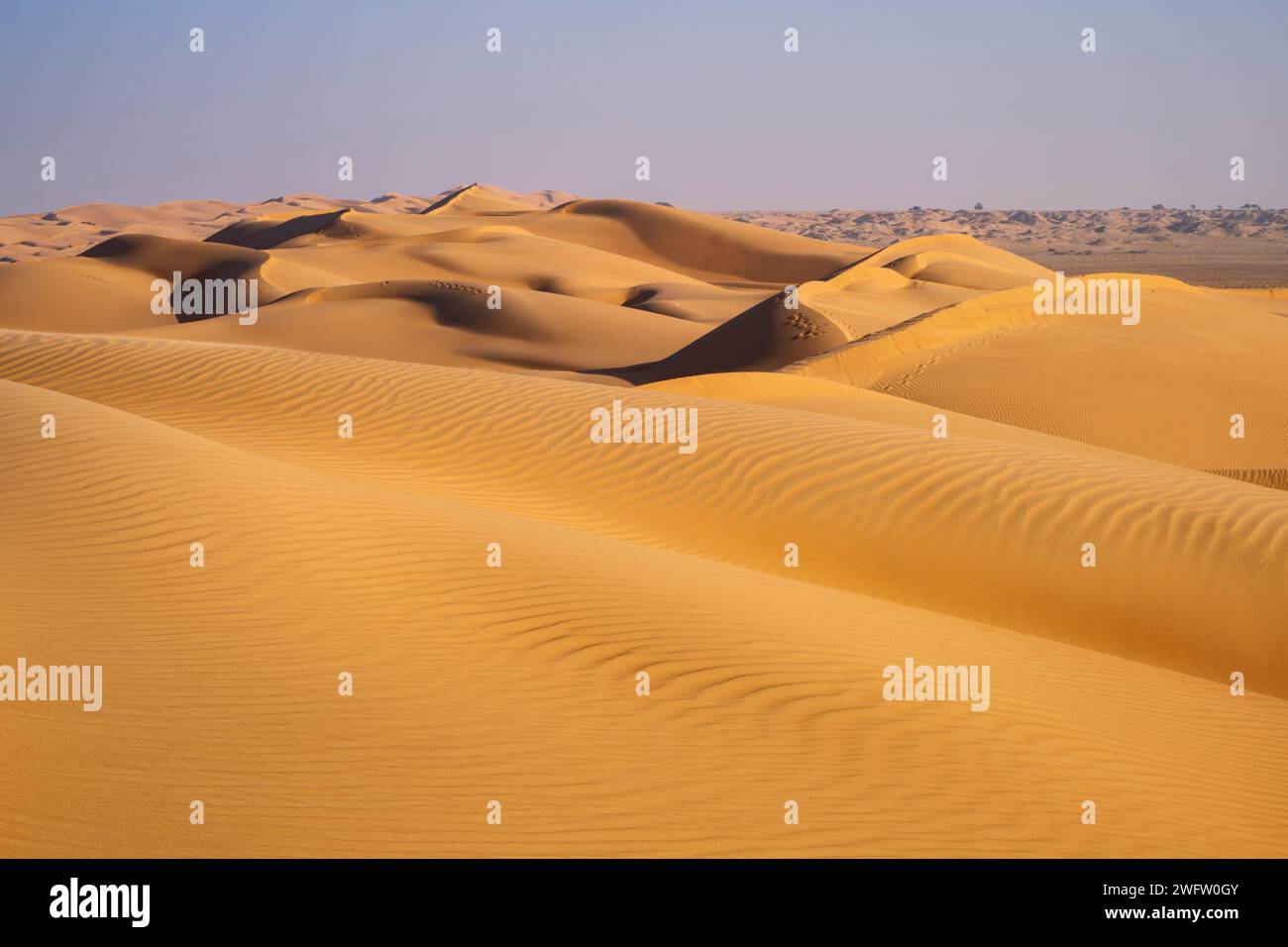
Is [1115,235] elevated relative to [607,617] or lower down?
elevated

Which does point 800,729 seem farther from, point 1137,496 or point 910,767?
point 1137,496

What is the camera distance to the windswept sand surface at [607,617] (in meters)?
4.38

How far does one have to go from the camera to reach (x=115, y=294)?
38.5m

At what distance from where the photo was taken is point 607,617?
6328mm

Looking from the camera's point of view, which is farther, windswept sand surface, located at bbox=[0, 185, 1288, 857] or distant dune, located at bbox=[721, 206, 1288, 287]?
distant dune, located at bbox=[721, 206, 1288, 287]

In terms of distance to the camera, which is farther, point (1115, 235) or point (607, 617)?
point (1115, 235)

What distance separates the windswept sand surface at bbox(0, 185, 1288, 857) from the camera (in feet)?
14.4

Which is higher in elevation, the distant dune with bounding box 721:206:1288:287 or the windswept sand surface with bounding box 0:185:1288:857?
the distant dune with bounding box 721:206:1288:287

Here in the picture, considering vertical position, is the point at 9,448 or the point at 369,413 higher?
the point at 369,413

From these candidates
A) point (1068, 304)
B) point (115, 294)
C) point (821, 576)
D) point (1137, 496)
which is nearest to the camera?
point (821, 576)

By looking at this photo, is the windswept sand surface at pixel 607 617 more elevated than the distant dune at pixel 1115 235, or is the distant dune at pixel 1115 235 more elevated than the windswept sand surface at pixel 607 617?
the distant dune at pixel 1115 235

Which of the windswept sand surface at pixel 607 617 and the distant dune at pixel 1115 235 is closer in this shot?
the windswept sand surface at pixel 607 617

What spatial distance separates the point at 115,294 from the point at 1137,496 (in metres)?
36.8
